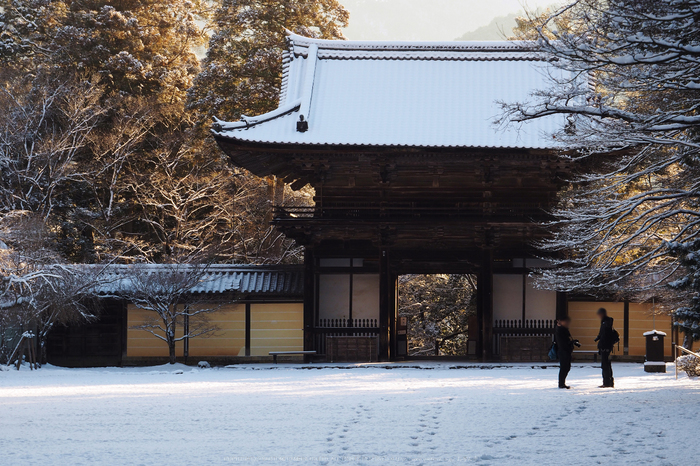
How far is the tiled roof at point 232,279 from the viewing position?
62.6 feet

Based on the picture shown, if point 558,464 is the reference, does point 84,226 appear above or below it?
above

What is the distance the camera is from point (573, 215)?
41.5ft

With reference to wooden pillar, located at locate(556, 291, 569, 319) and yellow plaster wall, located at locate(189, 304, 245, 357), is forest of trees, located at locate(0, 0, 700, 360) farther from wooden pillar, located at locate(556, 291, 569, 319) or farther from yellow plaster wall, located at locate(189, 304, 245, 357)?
yellow plaster wall, located at locate(189, 304, 245, 357)

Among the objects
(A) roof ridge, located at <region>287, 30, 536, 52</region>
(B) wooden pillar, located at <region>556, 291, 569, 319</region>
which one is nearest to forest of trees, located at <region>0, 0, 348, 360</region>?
(A) roof ridge, located at <region>287, 30, 536, 52</region>

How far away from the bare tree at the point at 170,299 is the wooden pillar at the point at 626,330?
35.0 feet

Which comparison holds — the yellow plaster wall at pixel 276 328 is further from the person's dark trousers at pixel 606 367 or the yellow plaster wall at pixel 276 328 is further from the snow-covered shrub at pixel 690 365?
the person's dark trousers at pixel 606 367

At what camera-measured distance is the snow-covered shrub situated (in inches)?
548

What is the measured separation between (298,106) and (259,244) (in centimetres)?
918

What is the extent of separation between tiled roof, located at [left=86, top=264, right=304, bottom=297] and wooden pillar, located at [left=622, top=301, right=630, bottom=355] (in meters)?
8.51

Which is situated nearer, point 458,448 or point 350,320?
point 458,448

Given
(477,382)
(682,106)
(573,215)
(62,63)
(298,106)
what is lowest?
(477,382)

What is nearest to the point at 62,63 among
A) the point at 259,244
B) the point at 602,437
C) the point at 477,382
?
the point at 259,244

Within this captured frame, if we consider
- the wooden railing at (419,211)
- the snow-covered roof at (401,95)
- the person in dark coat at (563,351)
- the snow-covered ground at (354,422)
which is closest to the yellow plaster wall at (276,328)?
the wooden railing at (419,211)

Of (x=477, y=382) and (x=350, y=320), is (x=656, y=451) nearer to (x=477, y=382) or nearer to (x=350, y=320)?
(x=477, y=382)
